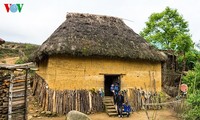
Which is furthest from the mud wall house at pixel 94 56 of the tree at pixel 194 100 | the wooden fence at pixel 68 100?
the tree at pixel 194 100

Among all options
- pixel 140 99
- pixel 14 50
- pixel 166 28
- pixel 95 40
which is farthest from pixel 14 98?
pixel 14 50

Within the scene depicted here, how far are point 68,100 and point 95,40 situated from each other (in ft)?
12.2

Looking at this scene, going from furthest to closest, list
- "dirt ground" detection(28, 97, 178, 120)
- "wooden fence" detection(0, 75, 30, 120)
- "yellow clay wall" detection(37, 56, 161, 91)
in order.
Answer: "yellow clay wall" detection(37, 56, 161, 91), "dirt ground" detection(28, 97, 178, 120), "wooden fence" detection(0, 75, 30, 120)

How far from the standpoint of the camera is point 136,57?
1594cm

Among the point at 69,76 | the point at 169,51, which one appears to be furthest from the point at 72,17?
the point at 169,51

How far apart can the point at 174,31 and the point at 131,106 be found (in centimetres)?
1311

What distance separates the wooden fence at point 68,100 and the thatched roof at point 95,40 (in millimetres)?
1859

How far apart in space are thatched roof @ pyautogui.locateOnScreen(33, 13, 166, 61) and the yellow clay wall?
0.45 meters

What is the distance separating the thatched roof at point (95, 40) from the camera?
47.6 feet

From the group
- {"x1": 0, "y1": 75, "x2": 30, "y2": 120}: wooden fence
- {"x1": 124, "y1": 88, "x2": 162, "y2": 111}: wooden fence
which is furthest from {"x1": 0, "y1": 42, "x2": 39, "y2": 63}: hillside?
{"x1": 0, "y1": 75, "x2": 30, "y2": 120}: wooden fence

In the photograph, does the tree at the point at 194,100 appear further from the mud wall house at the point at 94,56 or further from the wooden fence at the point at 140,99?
the mud wall house at the point at 94,56

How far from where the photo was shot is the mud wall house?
14297 mm

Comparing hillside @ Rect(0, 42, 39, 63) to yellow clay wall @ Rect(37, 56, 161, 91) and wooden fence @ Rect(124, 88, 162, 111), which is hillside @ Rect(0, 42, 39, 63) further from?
wooden fence @ Rect(124, 88, 162, 111)

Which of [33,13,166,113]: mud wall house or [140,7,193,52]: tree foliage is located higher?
[140,7,193,52]: tree foliage
